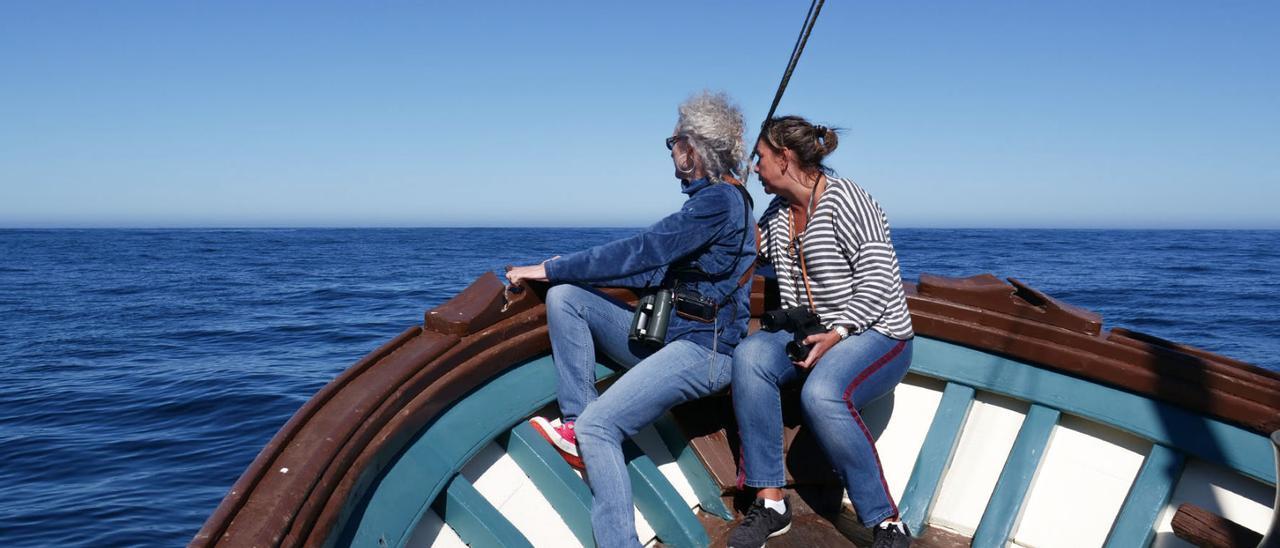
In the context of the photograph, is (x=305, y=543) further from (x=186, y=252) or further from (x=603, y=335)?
(x=186, y=252)

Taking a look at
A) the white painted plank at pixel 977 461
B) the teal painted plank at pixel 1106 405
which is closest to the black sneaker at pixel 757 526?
the white painted plank at pixel 977 461

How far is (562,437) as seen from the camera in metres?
2.52

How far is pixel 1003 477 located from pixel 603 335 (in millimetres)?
1453

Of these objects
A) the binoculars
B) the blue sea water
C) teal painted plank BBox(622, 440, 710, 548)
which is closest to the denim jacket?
the binoculars

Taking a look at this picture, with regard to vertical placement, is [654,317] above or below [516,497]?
above

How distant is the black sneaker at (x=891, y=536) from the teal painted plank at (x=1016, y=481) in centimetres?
39

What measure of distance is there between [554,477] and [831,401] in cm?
88

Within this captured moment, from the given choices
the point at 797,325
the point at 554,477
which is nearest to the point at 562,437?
the point at 554,477

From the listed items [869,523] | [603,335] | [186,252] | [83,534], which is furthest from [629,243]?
[186,252]

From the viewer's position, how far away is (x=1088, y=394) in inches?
105

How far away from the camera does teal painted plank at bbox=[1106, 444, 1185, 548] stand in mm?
2482

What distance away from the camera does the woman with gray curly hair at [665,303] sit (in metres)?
2.45

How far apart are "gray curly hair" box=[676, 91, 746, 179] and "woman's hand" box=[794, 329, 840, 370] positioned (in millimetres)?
588

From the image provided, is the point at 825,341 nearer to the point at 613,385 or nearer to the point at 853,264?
the point at 853,264
